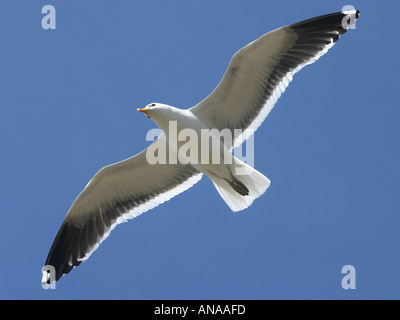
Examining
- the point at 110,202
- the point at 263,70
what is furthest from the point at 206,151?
the point at 110,202

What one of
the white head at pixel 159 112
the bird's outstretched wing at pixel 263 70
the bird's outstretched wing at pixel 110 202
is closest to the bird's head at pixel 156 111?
the white head at pixel 159 112

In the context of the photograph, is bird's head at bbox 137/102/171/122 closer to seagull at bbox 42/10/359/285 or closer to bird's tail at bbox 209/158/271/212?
seagull at bbox 42/10/359/285

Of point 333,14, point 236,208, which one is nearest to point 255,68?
point 333,14

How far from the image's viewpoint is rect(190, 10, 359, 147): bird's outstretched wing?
7582mm

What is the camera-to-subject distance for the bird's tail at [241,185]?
761cm

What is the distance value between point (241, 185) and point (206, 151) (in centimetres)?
55

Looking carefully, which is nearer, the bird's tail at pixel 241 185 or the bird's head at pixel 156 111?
the bird's head at pixel 156 111

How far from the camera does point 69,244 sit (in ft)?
27.5

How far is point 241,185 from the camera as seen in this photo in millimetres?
7633

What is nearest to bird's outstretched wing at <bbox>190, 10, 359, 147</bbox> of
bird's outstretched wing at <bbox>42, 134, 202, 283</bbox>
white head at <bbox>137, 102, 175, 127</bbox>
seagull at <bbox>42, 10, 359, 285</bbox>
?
seagull at <bbox>42, 10, 359, 285</bbox>

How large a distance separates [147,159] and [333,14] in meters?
2.67

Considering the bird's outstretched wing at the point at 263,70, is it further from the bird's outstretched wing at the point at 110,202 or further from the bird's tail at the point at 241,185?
the bird's outstretched wing at the point at 110,202

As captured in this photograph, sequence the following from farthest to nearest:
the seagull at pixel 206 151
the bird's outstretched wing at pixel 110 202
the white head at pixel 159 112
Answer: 1. the bird's outstretched wing at pixel 110 202
2. the seagull at pixel 206 151
3. the white head at pixel 159 112

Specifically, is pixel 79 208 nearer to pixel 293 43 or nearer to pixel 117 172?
pixel 117 172
